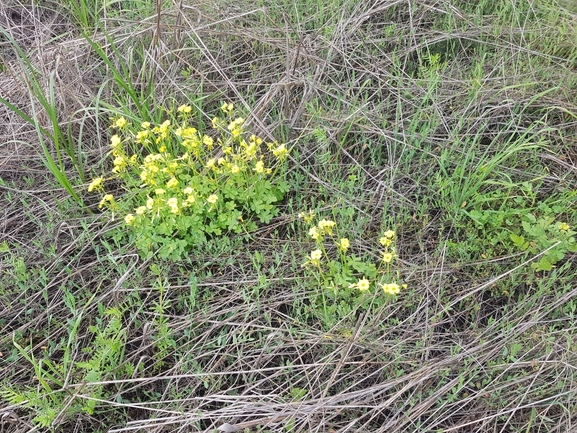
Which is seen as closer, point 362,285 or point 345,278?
point 362,285

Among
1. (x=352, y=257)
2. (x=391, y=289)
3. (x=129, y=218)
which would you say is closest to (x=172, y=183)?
(x=129, y=218)

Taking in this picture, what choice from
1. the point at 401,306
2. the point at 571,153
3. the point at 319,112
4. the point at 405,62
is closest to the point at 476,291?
the point at 401,306

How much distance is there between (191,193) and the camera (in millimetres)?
2035

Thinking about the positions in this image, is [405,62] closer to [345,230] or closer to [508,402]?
[345,230]

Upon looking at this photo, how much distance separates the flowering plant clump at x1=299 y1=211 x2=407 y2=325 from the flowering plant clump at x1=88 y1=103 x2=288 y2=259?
29cm

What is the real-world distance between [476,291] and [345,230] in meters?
0.55

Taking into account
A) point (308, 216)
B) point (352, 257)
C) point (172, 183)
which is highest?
point (172, 183)

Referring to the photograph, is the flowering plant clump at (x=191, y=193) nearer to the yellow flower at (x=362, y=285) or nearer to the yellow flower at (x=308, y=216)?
the yellow flower at (x=308, y=216)

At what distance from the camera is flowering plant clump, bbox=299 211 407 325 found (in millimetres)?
1799

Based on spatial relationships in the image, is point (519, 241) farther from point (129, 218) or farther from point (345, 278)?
point (129, 218)

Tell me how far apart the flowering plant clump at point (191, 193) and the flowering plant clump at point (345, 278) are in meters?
0.29

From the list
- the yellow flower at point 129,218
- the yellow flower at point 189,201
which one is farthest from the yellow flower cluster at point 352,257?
the yellow flower at point 129,218

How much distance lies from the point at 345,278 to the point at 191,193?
0.71m

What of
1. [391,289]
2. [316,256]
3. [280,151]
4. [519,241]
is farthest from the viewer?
[280,151]
